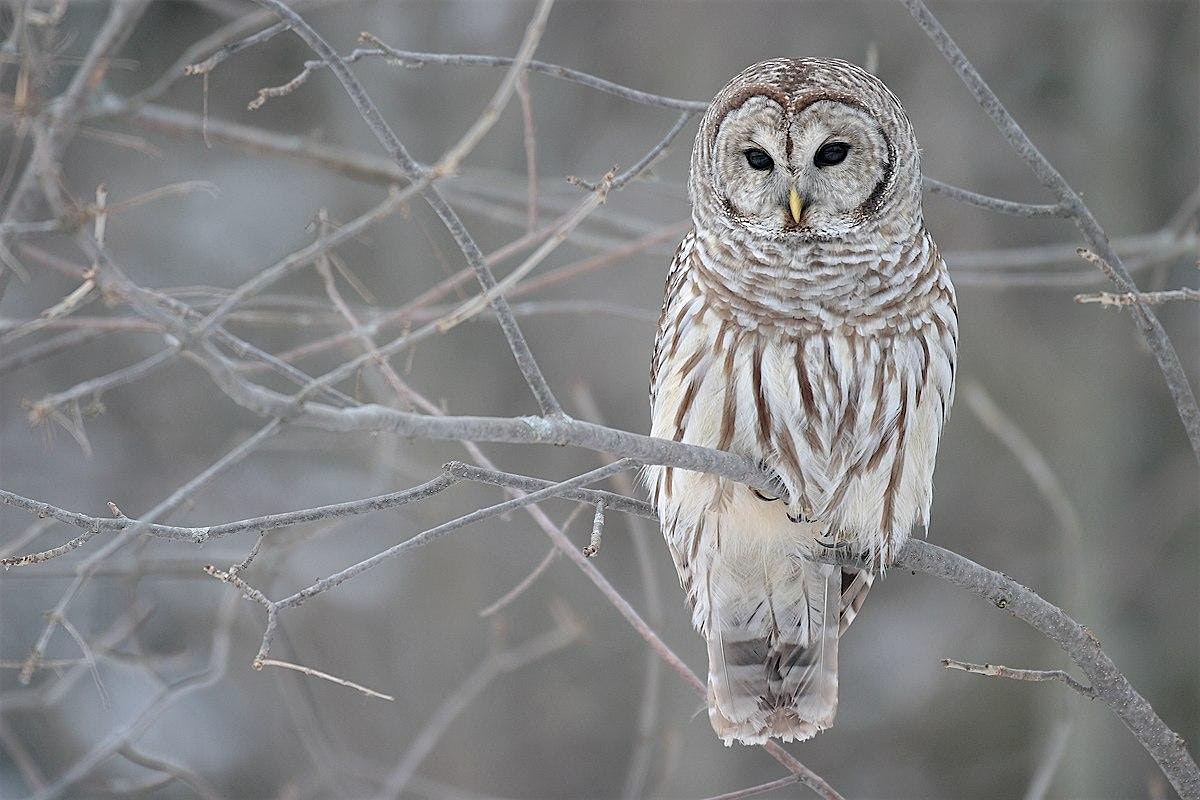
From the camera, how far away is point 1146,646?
295 inches

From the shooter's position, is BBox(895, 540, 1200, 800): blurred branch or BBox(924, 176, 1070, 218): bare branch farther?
BBox(924, 176, 1070, 218): bare branch

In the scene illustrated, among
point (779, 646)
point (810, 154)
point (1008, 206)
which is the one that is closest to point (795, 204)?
point (810, 154)

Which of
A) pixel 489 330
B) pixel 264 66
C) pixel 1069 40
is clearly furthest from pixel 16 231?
pixel 1069 40

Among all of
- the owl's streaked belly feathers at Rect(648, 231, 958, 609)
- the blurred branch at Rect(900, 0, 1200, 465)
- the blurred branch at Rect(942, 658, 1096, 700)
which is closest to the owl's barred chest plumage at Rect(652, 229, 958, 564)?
the owl's streaked belly feathers at Rect(648, 231, 958, 609)

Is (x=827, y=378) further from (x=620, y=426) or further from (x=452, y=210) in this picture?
(x=620, y=426)

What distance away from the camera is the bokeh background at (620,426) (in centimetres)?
741

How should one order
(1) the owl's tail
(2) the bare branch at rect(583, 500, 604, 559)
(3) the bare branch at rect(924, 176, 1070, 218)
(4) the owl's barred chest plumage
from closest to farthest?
1. (2) the bare branch at rect(583, 500, 604, 559)
2. (3) the bare branch at rect(924, 176, 1070, 218)
3. (4) the owl's barred chest plumage
4. (1) the owl's tail

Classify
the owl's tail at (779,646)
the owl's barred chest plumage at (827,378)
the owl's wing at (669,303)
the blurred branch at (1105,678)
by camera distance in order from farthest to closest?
the owl's tail at (779,646)
the owl's wing at (669,303)
the owl's barred chest plumage at (827,378)
the blurred branch at (1105,678)

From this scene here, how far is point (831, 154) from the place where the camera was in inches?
146

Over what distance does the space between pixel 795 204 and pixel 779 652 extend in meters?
1.56

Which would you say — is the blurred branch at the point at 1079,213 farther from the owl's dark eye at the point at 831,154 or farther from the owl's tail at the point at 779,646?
the owl's tail at the point at 779,646

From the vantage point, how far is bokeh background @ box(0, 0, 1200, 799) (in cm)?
741

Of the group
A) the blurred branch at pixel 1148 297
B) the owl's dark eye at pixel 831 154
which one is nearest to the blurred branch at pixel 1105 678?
the blurred branch at pixel 1148 297

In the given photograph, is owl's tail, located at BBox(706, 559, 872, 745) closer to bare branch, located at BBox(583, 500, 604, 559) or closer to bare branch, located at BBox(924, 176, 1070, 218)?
bare branch, located at BBox(924, 176, 1070, 218)
